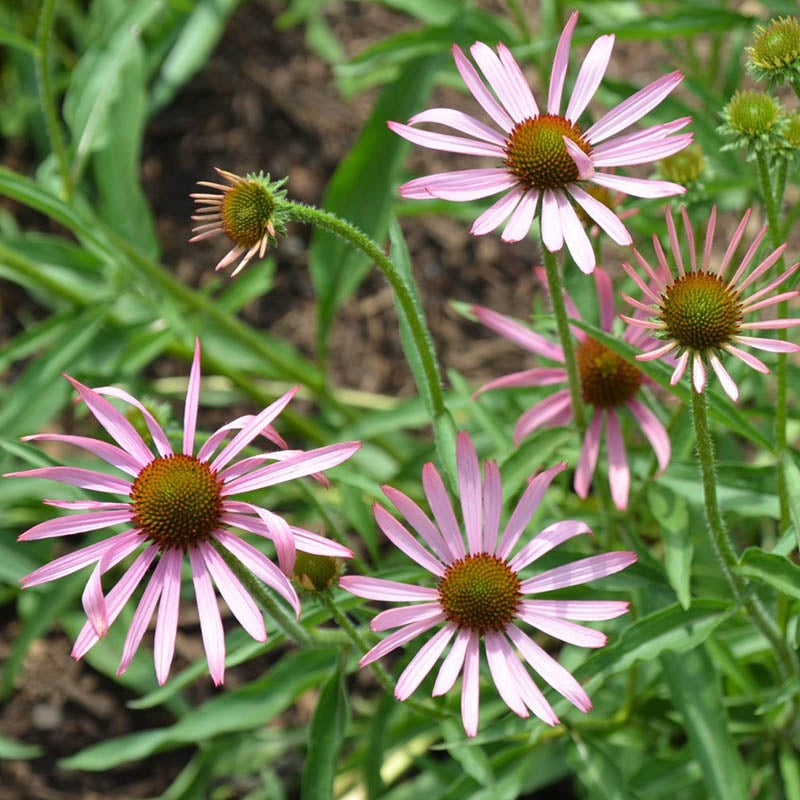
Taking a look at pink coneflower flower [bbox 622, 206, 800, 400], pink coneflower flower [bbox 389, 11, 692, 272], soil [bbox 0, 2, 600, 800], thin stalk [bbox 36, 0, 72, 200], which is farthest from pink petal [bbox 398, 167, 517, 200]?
soil [bbox 0, 2, 600, 800]

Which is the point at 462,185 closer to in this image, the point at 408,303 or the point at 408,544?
the point at 408,303

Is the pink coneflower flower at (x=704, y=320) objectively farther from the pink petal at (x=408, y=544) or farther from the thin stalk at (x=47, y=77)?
the thin stalk at (x=47, y=77)

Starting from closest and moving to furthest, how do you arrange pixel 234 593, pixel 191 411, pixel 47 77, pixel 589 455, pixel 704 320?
pixel 704 320
pixel 234 593
pixel 191 411
pixel 589 455
pixel 47 77

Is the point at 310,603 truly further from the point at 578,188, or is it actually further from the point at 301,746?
the point at 301,746

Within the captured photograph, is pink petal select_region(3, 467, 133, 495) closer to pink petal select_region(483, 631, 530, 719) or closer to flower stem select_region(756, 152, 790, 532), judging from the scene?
pink petal select_region(483, 631, 530, 719)

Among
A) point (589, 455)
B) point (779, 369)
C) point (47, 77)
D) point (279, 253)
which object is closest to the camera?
point (779, 369)

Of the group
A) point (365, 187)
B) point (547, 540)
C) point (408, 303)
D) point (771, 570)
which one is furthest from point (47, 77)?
point (771, 570)

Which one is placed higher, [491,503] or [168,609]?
[491,503]
